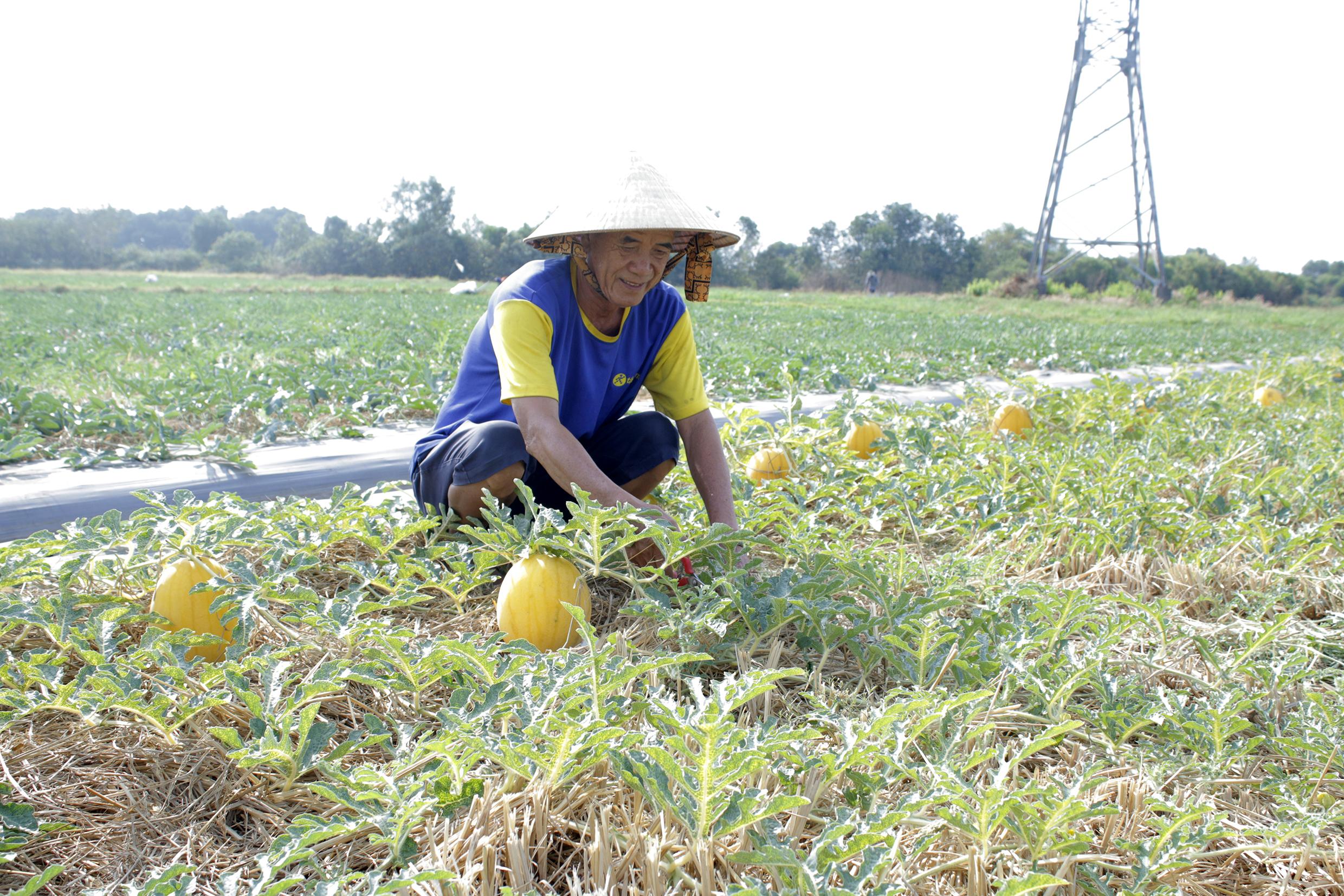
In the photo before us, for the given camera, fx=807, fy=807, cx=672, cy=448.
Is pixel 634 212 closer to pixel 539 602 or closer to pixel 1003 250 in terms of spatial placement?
pixel 539 602

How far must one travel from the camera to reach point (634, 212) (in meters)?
2.27

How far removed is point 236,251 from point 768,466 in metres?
68.4

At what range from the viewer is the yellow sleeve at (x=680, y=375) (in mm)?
2766

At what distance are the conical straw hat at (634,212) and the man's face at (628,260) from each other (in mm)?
59

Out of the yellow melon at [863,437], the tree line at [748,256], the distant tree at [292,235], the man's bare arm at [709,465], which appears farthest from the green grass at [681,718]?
the distant tree at [292,235]

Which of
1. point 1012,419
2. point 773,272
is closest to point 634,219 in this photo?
point 1012,419

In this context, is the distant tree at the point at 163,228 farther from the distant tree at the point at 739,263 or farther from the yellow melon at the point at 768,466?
the yellow melon at the point at 768,466

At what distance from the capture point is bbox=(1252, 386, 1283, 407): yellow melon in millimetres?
6051

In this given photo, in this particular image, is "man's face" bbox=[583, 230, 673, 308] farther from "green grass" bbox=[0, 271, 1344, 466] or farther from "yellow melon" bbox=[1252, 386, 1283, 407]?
"yellow melon" bbox=[1252, 386, 1283, 407]

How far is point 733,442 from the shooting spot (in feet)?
13.0

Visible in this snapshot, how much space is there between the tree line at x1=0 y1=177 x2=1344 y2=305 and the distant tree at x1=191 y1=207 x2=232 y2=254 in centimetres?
449

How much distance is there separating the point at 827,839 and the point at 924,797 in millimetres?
187

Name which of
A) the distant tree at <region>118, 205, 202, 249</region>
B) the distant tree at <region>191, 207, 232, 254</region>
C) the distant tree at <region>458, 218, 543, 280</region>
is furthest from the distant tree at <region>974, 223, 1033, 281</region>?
the distant tree at <region>118, 205, 202, 249</region>

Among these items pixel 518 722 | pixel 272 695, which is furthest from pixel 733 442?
pixel 272 695
